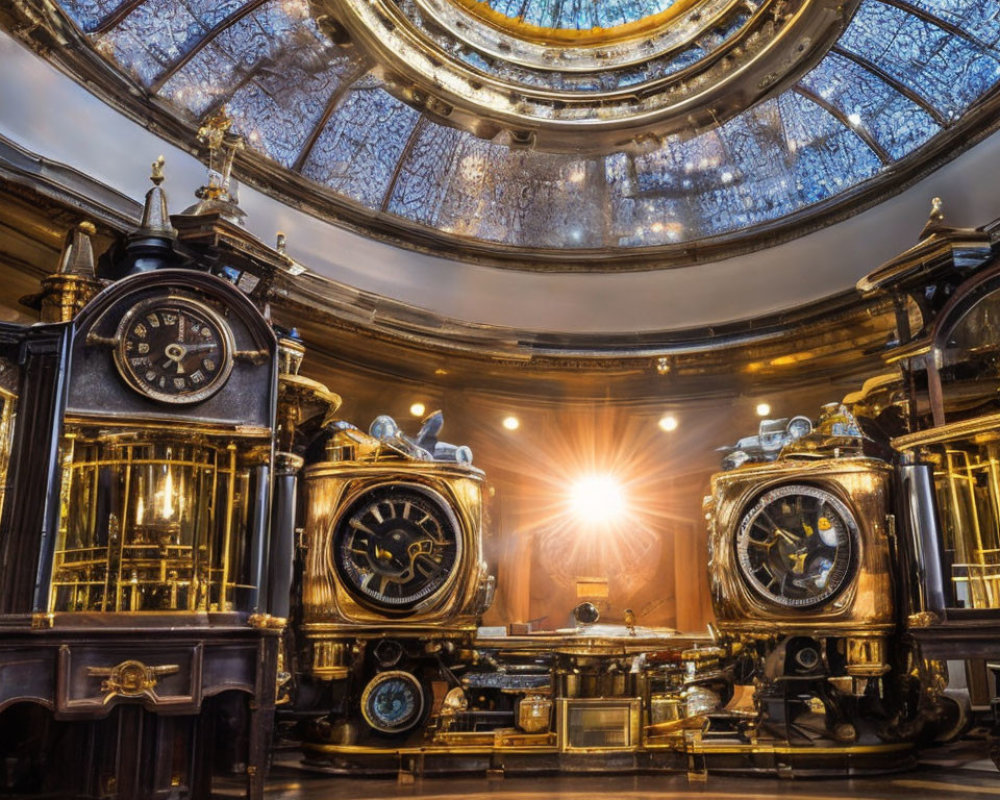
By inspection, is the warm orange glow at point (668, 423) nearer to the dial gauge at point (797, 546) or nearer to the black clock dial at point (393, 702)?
the dial gauge at point (797, 546)

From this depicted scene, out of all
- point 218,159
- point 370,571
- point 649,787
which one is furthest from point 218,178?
point 649,787

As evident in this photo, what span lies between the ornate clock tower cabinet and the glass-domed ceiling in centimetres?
476

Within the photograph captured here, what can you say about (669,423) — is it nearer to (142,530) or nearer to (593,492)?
(593,492)

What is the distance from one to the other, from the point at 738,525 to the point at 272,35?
880cm

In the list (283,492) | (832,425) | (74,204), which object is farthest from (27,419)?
(832,425)

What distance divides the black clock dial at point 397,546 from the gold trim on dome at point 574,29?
8099mm

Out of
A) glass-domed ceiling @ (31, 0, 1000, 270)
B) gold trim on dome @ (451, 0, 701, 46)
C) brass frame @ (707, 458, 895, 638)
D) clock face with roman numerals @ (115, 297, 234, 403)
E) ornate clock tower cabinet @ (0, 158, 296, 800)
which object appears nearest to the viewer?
ornate clock tower cabinet @ (0, 158, 296, 800)

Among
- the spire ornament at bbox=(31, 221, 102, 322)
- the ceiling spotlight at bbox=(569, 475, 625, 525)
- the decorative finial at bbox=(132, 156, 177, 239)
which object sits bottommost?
the ceiling spotlight at bbox=(569, 475, 625, 525)

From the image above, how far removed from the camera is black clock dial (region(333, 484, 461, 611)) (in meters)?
9.70

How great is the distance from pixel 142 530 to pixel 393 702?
3099mm

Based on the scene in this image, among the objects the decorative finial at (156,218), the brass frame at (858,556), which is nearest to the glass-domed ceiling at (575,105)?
the decorative finial at (156,218)

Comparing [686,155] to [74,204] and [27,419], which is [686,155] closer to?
[74,204]

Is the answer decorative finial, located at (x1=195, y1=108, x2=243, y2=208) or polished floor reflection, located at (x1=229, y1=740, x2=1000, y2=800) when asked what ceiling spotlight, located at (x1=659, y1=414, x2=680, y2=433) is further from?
decorative finial, located at (x1=195, y1=108, x2=243, y2=208)

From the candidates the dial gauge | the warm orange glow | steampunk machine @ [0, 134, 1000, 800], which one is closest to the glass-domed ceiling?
steampunk machine @ [0, 134, 1000, 800]
